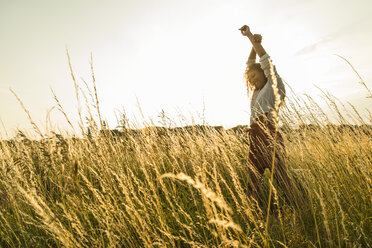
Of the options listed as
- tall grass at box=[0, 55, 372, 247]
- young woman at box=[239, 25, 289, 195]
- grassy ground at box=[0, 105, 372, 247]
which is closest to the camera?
grassy ground at box=[0, 105, 372, 247]

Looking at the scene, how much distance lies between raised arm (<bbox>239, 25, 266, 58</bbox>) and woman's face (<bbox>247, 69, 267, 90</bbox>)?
0.96ft

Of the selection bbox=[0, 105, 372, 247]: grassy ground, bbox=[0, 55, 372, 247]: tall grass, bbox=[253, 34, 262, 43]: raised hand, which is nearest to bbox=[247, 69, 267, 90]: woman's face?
bbox=[253, 34, 262, 43]: raised hand

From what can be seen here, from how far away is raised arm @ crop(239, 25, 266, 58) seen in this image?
7.73 ft

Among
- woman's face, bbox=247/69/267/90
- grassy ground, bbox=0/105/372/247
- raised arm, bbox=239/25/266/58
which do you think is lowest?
grassy ground, bbox=0/105/372/247

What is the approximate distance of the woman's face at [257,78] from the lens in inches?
102

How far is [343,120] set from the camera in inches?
82.8

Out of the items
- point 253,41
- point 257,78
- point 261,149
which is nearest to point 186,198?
point 261,149

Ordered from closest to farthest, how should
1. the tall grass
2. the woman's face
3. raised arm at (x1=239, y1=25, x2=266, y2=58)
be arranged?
the tall grass
raised arm at (x1=239, y1=25, x2=266, y2=58)
the woman's face

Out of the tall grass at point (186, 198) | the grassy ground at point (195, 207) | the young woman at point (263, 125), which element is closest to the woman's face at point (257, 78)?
the young woman at point (263, 125)

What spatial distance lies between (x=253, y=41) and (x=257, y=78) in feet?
1.58

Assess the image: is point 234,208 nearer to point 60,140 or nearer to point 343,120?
point 343,120

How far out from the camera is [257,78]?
260 cm

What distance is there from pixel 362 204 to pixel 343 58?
1.24 meters

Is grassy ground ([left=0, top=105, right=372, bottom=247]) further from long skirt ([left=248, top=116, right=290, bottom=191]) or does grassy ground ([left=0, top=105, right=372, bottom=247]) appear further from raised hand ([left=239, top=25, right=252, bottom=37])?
raised hand ([left=239, top=25, right=252, bottom=37])
